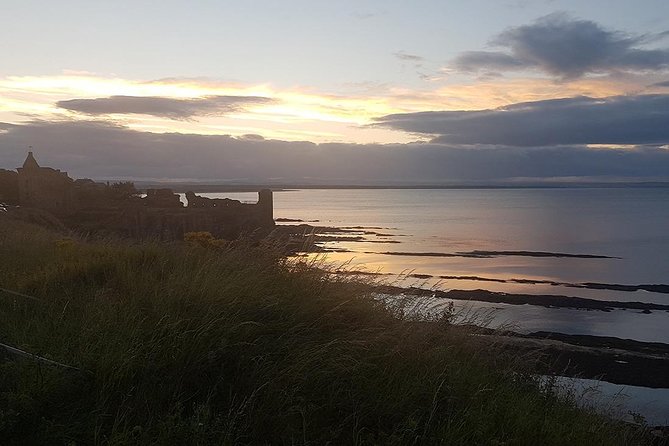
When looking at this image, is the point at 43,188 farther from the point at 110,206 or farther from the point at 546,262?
the point at 546,262

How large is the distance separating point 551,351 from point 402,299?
1846 cm

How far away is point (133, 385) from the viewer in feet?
15.7

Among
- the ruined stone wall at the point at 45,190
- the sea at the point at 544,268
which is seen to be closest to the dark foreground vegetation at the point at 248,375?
the sea at the point at 544,268

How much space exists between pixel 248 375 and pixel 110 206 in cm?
5278

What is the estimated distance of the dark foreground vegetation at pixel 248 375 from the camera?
445 centimetres

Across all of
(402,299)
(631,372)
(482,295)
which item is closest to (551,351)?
(631,372)

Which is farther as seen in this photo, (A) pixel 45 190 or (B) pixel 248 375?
(A) pixel 45 190

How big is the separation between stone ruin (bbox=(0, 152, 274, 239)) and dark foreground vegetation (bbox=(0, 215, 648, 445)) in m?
43.6

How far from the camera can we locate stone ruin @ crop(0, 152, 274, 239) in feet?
170

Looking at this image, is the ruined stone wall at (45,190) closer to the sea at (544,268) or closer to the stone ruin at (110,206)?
the stone ruin at (110,206)

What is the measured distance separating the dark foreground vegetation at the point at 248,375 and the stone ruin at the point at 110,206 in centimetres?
4360

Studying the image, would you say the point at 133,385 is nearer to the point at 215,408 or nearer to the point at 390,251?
the point at 215,408

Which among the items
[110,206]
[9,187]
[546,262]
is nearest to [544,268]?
[546,262]

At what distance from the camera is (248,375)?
205 inches
